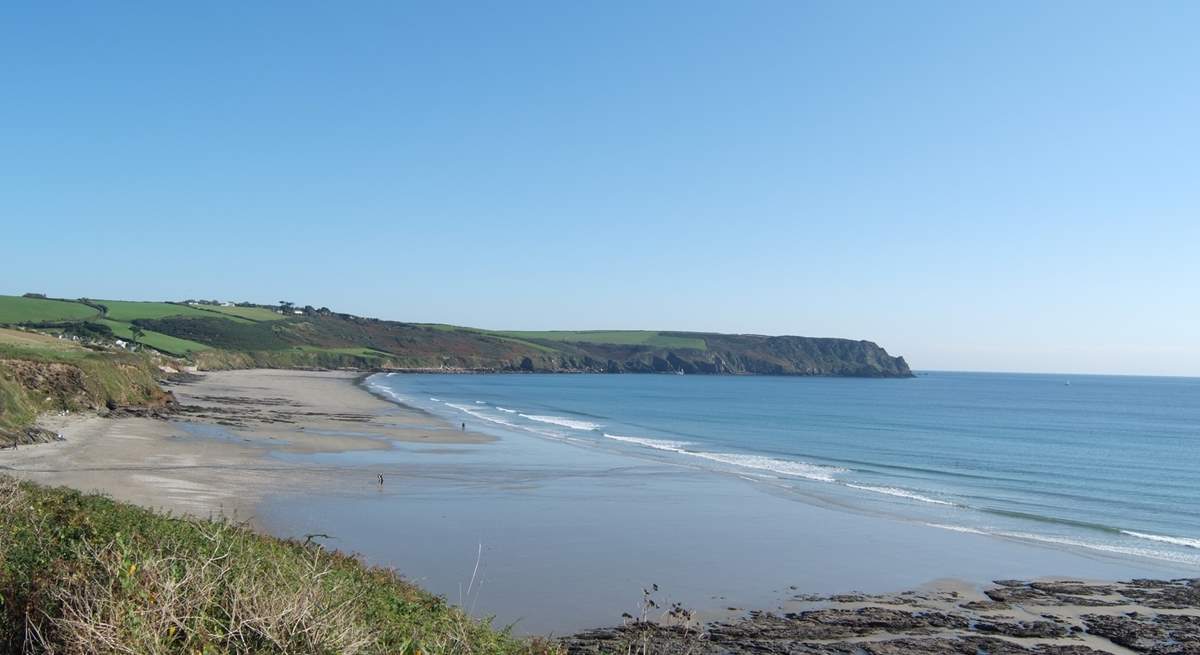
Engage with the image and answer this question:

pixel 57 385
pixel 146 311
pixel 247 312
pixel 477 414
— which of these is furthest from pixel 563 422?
pixel 247 312

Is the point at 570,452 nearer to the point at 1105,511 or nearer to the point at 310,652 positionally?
the point at 1105,511

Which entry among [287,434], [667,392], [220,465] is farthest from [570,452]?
[667,392]

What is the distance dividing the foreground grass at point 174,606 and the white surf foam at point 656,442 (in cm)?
3973

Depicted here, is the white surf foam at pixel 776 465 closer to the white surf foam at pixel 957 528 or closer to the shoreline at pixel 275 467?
the white surf foam at pixel 957 528

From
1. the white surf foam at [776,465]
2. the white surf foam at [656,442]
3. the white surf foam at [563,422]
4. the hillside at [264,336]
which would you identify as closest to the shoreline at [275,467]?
the white surf foam at [563,422]

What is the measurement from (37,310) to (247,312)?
174ft

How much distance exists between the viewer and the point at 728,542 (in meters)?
22.7

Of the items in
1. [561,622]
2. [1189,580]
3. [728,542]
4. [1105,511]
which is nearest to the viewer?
[561,622]

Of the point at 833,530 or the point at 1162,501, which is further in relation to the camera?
the point at 1162,501

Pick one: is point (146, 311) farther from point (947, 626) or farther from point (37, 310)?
point (947, 626)

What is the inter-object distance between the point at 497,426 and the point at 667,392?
6620 centimetres

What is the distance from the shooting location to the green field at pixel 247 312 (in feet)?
547

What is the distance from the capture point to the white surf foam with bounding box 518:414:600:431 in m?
62.6

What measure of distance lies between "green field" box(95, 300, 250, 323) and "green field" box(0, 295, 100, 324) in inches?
164
